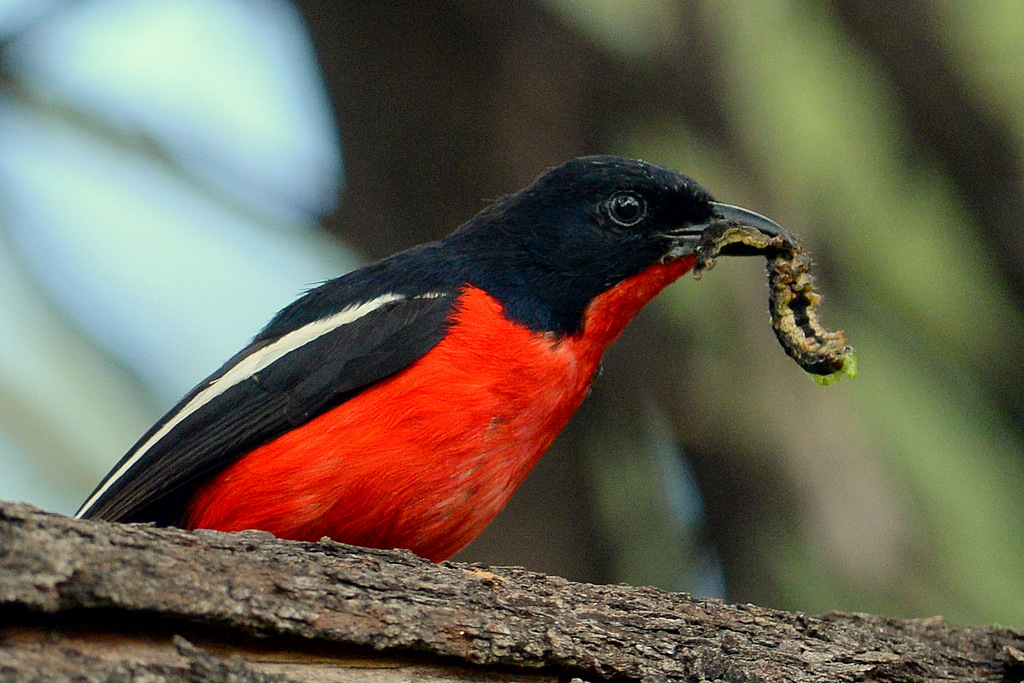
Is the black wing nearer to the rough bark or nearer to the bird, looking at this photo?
the bird

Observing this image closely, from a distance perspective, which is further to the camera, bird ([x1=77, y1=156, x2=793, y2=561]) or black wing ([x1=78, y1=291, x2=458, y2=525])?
black wing ([x1=78, y1=291, x2=458, y2=525])

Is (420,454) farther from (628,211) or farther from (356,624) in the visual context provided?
(628,211)

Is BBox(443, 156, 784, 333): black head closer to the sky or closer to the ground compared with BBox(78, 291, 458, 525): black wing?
closer to the sky

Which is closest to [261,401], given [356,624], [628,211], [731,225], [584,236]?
[356,624]

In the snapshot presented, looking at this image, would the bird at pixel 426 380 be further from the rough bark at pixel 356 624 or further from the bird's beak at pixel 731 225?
the rough bark at pixel 356 624

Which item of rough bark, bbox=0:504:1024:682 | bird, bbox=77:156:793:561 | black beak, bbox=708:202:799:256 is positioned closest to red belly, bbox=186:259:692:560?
bird, bbox=77:156:793:561

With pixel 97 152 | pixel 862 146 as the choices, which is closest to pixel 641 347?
pixel 862 146
